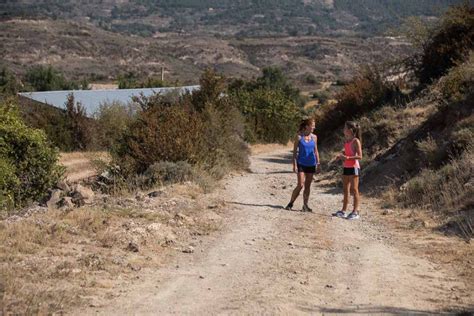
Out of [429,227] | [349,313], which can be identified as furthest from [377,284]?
[429,227]

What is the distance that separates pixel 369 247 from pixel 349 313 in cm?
337

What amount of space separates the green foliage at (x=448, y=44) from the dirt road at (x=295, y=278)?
15040 millimetres

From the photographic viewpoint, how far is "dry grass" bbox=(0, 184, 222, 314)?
6539 mm

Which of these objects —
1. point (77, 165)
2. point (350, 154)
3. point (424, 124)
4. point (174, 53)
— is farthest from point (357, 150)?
point (174, 53)

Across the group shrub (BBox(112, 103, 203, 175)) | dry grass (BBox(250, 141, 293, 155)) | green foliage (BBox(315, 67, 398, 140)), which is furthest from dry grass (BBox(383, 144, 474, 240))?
dry grass (BBox(250, 141, 293, 155))

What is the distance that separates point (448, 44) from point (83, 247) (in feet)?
65.7

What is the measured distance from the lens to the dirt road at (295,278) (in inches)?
263

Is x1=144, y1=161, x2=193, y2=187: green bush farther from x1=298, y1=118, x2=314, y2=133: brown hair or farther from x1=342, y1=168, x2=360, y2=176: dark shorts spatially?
x1=342, y1=168, x2=360, y2=176: dark shorts

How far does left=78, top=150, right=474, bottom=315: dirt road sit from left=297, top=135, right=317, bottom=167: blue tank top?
2004 millimetres

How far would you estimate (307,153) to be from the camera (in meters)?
13.3

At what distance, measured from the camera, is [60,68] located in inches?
3789

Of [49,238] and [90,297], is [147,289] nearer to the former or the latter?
[90,297]

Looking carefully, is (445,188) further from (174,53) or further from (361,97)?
(174,53)

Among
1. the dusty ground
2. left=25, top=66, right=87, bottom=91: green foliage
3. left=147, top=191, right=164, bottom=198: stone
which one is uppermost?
left=147, top=191, right=164, bottom=198: stone
